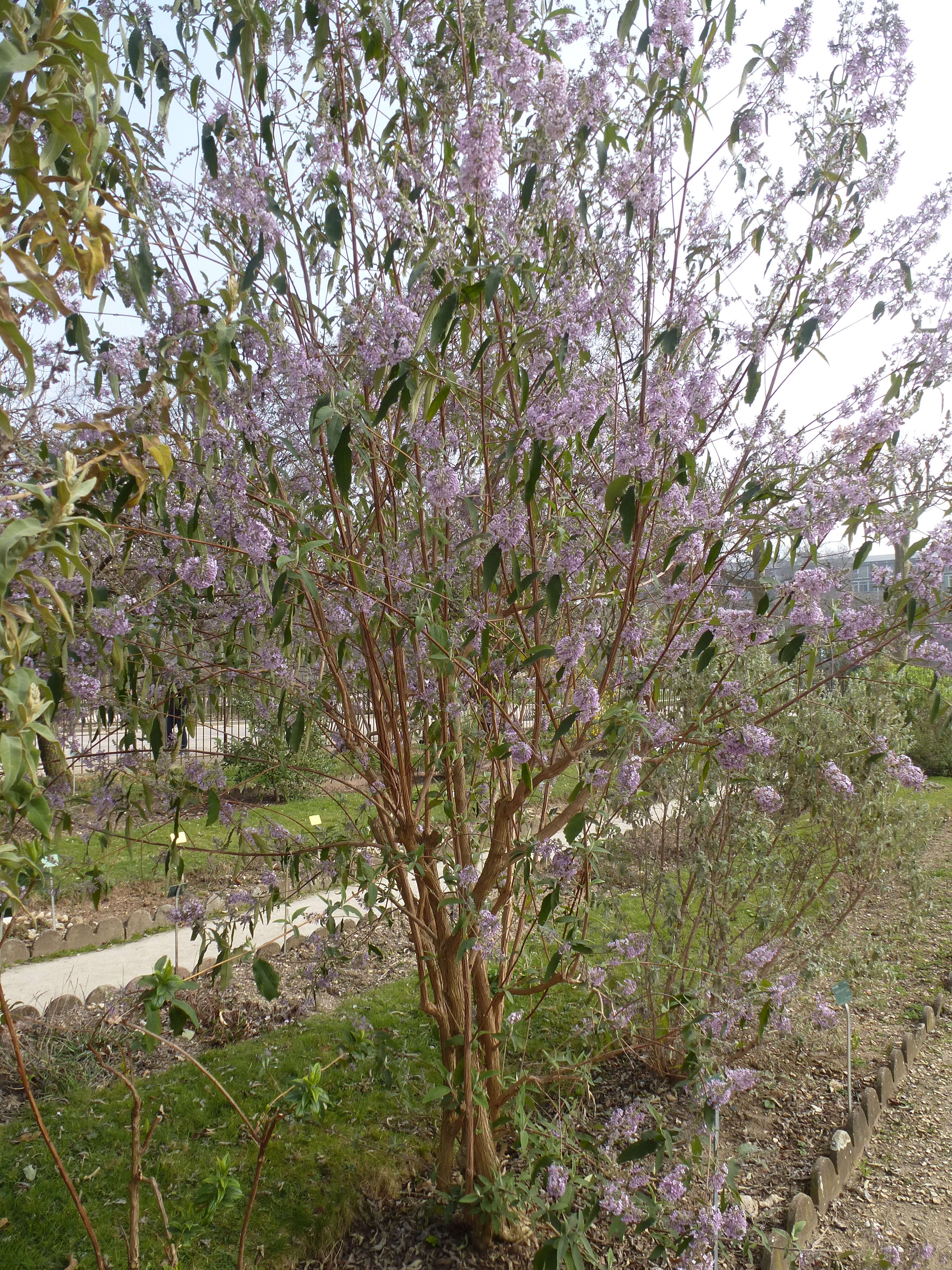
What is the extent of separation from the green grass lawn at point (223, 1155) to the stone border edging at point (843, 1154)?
47.6 inches

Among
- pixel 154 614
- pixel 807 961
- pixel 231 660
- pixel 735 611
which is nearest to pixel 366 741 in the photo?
pixel 231 660

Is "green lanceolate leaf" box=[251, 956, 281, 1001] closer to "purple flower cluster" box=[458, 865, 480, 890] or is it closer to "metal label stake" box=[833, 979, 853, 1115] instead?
"purple flower cluster" box=[458, 865, 480, 890]

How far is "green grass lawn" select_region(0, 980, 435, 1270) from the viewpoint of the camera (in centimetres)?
254

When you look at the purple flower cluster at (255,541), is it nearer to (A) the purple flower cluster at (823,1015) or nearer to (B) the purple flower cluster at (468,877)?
(B) the purple flower cluster at (468,877)

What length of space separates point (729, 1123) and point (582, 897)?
47.9 inches

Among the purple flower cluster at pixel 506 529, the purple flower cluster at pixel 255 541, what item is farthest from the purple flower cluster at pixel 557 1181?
the purple flower cluster at pixel 255 541

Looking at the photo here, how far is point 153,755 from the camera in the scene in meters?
2.23

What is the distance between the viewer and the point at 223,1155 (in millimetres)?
2691

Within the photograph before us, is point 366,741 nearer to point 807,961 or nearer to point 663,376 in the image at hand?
point 663,376

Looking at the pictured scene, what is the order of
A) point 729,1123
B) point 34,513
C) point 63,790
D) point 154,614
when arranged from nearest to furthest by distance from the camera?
point 34,513 → point 63,790 → point 154,614 → point 729,1123

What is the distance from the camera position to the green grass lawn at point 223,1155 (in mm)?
2545

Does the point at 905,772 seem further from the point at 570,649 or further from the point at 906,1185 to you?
the point at 906,1185

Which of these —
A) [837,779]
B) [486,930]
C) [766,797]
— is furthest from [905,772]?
[486,930]

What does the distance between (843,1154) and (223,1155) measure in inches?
88.0
